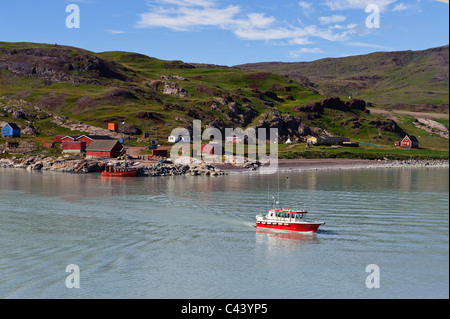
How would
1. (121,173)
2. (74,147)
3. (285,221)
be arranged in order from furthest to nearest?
(74,147), (121,173), (285,221)

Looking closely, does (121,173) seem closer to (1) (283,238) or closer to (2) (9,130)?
(2) (9,130)

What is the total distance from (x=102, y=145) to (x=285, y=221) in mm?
82153

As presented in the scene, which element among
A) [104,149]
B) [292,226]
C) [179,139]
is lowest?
[292,226]

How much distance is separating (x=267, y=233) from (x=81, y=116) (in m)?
128

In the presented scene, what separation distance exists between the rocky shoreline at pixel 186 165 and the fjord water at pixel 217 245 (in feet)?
97.0

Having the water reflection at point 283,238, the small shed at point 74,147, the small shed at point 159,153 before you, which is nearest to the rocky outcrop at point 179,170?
the small shed at point 159,153

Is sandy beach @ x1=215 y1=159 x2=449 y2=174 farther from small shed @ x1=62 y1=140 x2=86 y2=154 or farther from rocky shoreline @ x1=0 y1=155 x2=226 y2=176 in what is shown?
small shed @ x1=62 y1=140 x2=86 y2=154

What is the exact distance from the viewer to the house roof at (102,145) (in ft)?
385

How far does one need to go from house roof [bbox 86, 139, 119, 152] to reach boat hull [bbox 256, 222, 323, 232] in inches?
3074

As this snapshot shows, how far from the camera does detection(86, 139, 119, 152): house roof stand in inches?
4625

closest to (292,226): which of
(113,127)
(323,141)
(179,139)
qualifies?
(179,139)

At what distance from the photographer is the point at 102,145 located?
11888 centimetres
